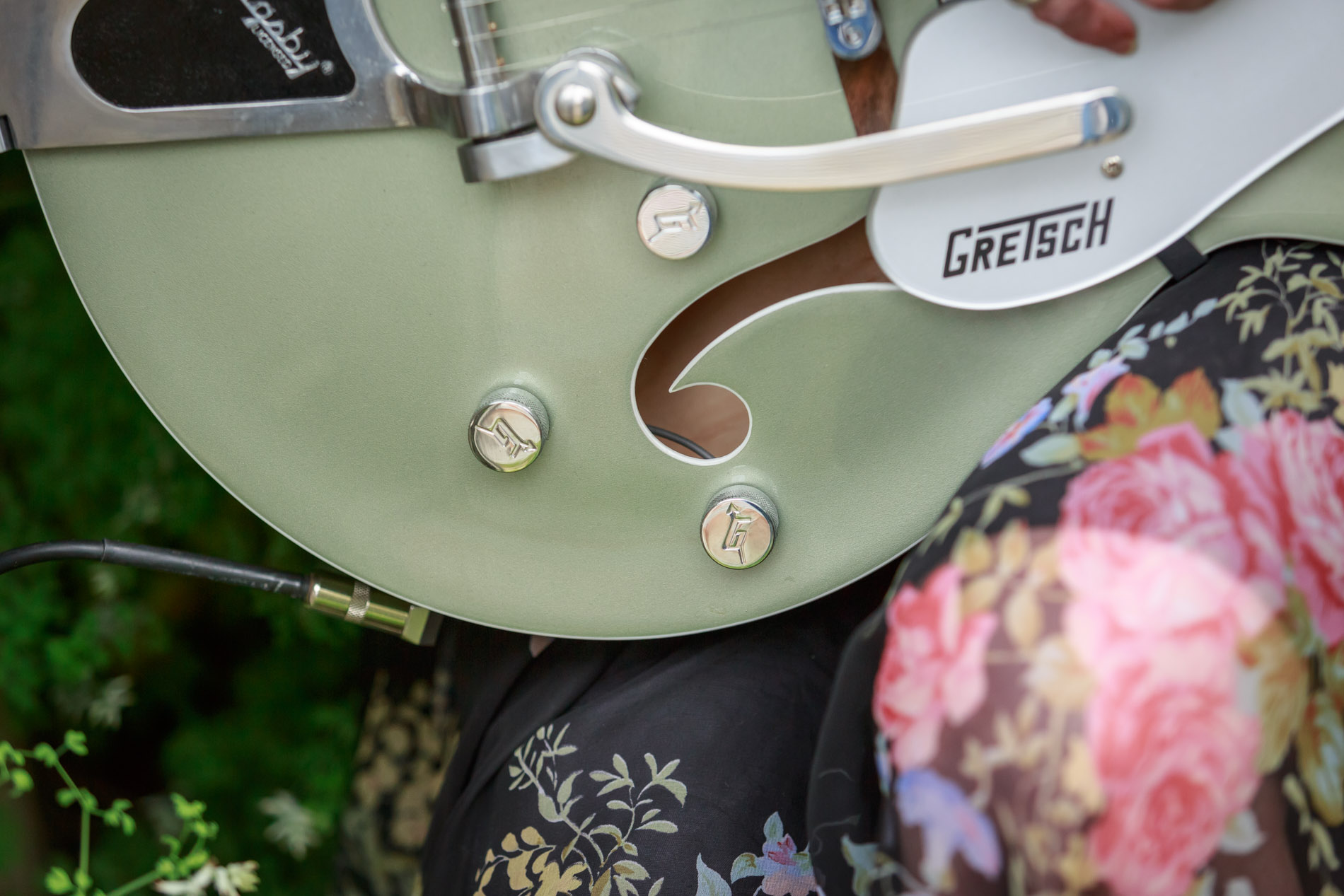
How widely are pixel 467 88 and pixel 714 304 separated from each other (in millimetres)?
168

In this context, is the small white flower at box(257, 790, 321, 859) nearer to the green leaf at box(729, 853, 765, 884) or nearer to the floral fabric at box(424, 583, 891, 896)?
the floral fabric at box(424, 583, 891, 896)

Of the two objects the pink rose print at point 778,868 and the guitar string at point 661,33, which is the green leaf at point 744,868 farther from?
the guitar string at point 661,33

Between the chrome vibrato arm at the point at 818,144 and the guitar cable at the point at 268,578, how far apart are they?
30 centimetres

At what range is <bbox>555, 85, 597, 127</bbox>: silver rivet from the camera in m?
0.47

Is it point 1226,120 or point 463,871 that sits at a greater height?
point 1226,120

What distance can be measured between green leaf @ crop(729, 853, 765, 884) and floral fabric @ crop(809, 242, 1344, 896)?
0.41 ft

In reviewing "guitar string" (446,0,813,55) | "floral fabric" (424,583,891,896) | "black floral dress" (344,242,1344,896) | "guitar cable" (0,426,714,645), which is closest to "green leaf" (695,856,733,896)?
"floral fabric" (424,583,891,896)

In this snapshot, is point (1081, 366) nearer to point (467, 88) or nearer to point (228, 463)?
point (467, 88)

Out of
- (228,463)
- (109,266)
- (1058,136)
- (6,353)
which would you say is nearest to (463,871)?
(228,463)

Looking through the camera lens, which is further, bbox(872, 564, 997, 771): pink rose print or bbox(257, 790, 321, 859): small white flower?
bbox(257, 790, 321, 859): small white flower

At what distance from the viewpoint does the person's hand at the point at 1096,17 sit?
446 millimetres

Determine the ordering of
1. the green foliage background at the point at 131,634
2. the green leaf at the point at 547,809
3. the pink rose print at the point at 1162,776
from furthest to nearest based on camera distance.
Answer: the green foliage background at the point at 131,634, the green leaf at the point at 547,809, the pink rose print at the point at 1162,776

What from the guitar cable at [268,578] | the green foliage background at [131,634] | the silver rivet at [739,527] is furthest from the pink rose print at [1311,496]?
the green foliage background at [131,634]

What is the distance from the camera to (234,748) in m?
0.95
